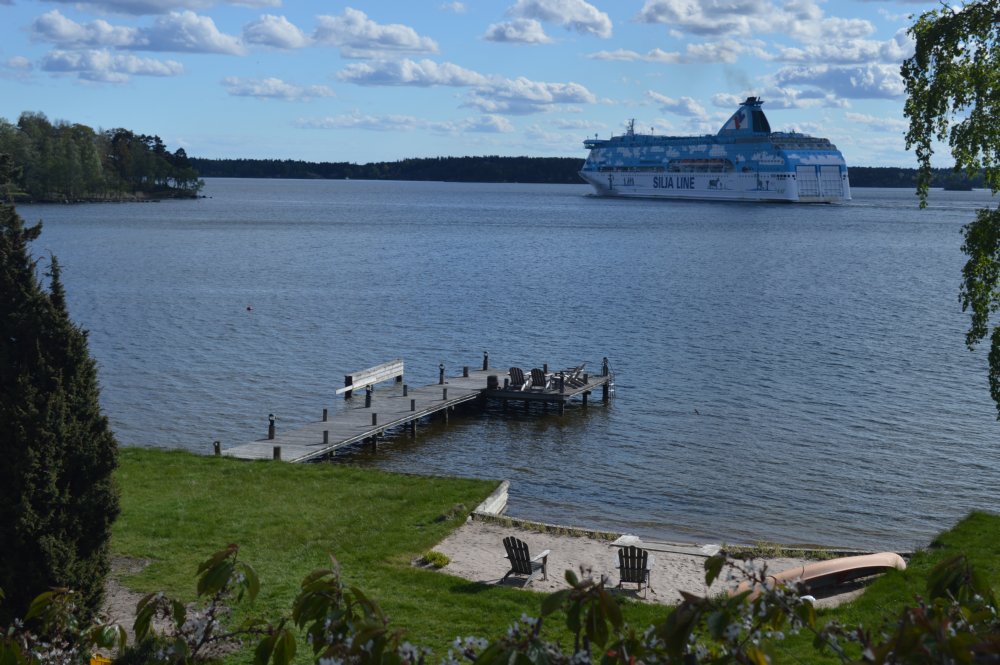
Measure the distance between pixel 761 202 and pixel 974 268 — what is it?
143m

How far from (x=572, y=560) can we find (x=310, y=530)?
389cm

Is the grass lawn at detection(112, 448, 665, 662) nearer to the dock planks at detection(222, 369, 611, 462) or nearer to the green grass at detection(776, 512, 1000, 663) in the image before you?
the green grass at detection(776, 512, 1000, 663)

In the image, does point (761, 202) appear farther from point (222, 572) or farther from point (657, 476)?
point (222, 572)

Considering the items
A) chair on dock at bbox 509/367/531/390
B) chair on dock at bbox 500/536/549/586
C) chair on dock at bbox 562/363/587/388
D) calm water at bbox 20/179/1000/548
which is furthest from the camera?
chair on dock at bbox 562/363/587/388

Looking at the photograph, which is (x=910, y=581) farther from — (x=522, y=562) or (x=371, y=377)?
(x=371, y=377)

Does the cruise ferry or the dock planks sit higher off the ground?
the cruise ferry

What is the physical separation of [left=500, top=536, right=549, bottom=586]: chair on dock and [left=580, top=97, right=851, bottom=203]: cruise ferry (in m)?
136

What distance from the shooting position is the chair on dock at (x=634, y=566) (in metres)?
14.4

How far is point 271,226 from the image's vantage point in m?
116

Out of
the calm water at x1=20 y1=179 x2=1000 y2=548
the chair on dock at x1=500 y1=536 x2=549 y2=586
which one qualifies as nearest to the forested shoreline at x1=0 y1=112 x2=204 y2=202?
the calm water at x1=20 y1=179 x2=1000 y2=548

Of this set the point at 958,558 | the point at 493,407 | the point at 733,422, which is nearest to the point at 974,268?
the point at 958,558

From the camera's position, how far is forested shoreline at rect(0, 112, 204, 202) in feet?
424

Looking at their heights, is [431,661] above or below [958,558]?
→ below

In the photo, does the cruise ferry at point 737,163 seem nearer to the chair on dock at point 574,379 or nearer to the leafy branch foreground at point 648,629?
the chair on dock at point 574,379
